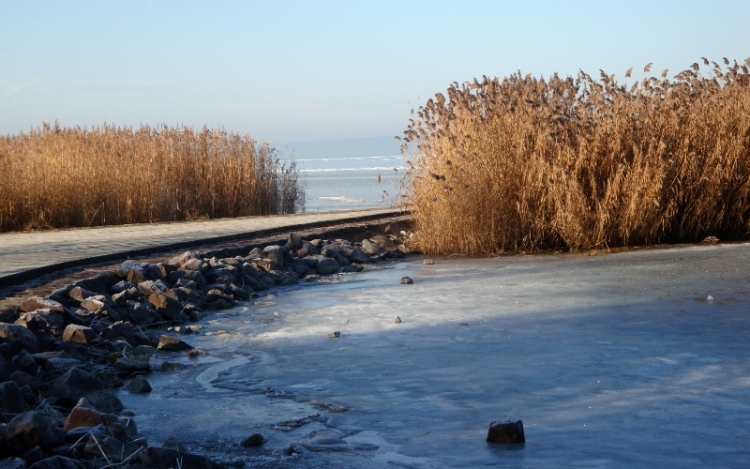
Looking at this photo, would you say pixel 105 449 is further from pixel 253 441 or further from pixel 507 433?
pixel 507 433

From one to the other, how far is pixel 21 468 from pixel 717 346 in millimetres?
4088

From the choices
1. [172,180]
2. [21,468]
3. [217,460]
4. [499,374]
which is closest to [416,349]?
[499,374]

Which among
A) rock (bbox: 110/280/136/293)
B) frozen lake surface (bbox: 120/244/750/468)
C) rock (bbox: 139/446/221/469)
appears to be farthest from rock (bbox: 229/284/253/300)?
rock (bbox: 139/446/221/469)

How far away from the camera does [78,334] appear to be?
5914 mm

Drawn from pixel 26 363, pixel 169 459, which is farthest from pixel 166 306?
pixel 169 459

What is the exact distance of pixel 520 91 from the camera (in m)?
11.4

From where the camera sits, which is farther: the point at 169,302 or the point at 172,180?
the point at 172,180

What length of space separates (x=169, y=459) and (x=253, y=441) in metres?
0.66

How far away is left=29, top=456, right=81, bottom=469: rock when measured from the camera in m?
3.33

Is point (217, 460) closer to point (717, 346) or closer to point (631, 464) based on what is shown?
point (631, 464)

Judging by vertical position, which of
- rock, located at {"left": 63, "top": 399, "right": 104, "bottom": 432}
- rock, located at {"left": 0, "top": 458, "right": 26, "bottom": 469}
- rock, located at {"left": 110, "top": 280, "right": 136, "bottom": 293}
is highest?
rock, located at {"left": 110, "top": 280, "right": 136, "bottom": 293}

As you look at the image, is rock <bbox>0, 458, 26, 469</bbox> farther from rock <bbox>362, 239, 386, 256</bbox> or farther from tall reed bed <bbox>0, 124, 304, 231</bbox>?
tall reed bed <bbox>0, 124, 304, 231</bbox>

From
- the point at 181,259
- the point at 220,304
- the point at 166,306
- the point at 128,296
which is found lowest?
the point at 220,304

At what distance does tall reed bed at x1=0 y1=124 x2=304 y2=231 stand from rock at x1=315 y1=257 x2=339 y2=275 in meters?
5.20
